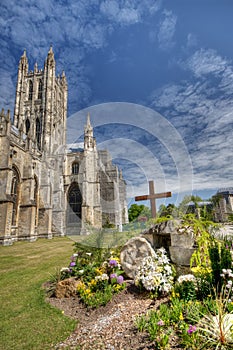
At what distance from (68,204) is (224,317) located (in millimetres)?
30361

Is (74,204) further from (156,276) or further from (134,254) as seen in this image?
(156,276)

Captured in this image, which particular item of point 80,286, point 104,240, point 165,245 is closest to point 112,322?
point 80,286

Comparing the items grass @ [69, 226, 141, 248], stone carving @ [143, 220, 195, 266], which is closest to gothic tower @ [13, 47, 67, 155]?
grass @ [69, 226, 141, 248]

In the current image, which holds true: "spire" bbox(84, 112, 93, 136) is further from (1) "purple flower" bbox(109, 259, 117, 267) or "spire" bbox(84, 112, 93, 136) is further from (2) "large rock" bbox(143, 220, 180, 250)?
(1) "purple flower" bbox(109, 259, 117, 267)

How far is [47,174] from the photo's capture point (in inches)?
1043

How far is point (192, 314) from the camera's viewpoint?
9.53ft

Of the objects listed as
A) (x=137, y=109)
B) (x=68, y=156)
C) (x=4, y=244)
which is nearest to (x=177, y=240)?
(x=137, y=109)

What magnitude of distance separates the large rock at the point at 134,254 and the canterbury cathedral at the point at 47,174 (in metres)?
3.27

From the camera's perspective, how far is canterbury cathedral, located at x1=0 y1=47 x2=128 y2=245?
1951 centimetres

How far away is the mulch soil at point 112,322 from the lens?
2818mm

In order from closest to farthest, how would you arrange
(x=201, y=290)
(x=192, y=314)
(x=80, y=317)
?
(x=192, y=314) → (x=201, y=290) → (x=80, y=317)

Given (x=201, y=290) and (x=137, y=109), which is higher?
(x=137, y=109)

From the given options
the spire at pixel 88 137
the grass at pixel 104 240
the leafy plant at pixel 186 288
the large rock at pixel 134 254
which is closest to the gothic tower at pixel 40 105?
the spire at pixel 88 137

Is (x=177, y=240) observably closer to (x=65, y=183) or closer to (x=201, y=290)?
(x=201, y=290)
